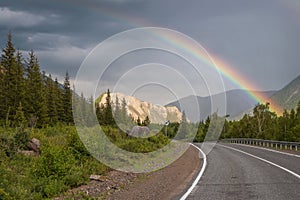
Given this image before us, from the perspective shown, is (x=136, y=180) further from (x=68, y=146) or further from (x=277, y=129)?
(x=277, y=129)

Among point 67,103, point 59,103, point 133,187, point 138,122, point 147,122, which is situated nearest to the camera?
point 133,187

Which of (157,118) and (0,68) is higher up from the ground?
(0,68)

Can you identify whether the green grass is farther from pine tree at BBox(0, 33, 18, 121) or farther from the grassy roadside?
pine tree at BBox(0, 33, 18, 121)

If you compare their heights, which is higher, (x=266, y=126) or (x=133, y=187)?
(x=266, y=126)

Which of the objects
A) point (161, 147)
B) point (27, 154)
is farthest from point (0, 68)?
point (27, 154)

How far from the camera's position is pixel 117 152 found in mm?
18172

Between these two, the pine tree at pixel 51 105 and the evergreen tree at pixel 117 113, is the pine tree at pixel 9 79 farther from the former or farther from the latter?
the evergreen tree at pixel 117 113

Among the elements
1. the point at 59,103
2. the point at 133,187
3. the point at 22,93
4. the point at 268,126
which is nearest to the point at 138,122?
the point at 133,187

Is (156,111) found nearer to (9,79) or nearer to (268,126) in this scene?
(9,79)

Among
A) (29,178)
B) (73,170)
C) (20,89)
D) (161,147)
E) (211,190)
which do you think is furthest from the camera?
(20,89)

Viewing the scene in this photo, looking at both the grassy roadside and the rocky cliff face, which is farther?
the rocky cliff face

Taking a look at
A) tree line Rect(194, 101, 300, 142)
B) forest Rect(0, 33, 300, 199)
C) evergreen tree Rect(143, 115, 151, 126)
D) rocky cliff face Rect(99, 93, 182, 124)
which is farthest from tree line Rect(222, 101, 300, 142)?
rocky cliff face Rect(99, 93, 182, 124)

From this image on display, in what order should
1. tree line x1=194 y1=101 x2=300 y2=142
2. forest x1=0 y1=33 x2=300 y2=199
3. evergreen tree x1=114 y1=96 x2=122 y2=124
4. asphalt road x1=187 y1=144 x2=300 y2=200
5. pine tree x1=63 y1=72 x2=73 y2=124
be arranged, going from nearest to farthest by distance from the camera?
asphalt road x1=187 y1=144 x2=300 y2=200
forest x1=0 y1=33 x2=300 y2=199
evergreen tree x1=114 y1=96 x2=122 y2=124
tree line x1=194 y1=101 x2=300 y2=142
pine tree x1=63 y1=72 x2=73 y2=124

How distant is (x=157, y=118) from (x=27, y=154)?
29.1ft
